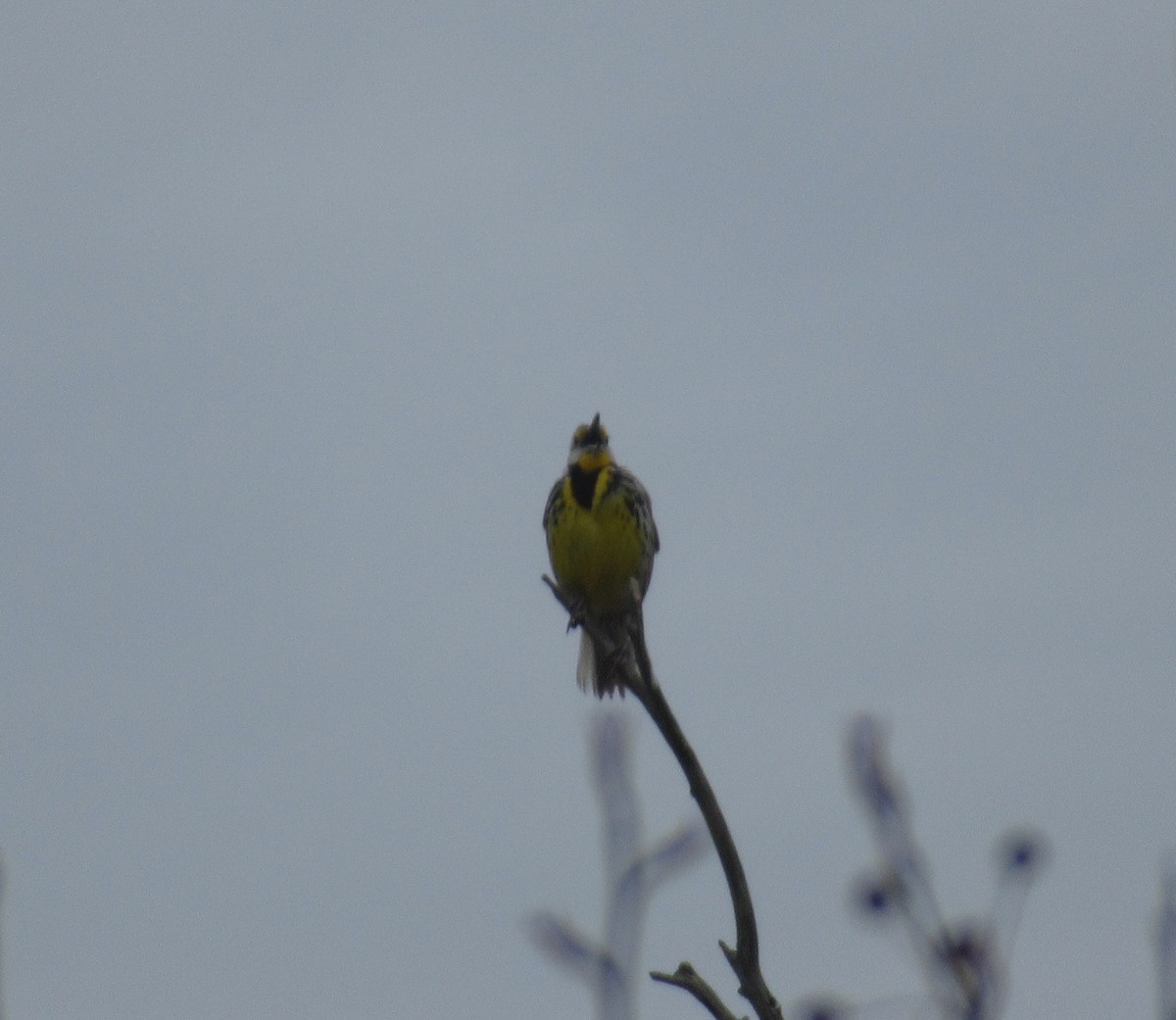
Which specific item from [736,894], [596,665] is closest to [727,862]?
[736,894]

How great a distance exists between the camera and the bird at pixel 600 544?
388 inches

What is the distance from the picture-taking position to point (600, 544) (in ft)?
32.4

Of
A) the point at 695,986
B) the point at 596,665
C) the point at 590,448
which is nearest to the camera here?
the point at 695,986

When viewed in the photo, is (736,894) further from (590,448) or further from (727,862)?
(590,448)

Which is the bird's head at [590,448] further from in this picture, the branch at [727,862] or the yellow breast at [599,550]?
the branch at [727,862]

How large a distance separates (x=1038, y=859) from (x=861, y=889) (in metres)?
0.27

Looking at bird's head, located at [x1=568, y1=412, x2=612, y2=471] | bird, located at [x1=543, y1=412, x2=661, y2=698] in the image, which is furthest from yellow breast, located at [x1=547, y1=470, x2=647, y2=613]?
bird's head, located at [x1=568, y1=412, x2=612, y2=471]

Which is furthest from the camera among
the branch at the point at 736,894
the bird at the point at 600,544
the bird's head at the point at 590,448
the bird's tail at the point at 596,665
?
the bird's head at the point at 590,448

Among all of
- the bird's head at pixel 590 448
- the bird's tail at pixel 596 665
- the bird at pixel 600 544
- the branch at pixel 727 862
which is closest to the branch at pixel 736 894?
the branch at pixel 727 862

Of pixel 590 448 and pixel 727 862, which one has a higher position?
pixel 590 448

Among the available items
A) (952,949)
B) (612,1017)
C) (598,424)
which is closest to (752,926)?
(612,1017)

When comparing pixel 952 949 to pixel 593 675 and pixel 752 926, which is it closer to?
pixel 752 926

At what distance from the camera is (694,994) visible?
4246 mm

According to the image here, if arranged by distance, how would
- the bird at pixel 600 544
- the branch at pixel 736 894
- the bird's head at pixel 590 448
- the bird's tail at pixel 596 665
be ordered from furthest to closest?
the bird's head at pixel 590 448
the bird at pixel 600 544
the bird's tail at pixel 596 665
the branch at pixel 736 894
